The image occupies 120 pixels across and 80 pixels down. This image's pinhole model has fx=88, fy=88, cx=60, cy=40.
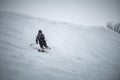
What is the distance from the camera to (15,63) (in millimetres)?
4629

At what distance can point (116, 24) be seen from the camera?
152 feet

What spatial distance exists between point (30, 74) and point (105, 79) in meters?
4.64

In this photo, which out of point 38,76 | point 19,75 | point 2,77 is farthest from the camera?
point 38,76

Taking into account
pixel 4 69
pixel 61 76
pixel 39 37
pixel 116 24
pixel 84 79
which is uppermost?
pixel 116 24

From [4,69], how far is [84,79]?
408 cm

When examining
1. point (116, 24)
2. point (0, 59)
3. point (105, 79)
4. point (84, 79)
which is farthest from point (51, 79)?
point (116, 24)

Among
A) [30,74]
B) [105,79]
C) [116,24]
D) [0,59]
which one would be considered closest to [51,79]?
[30,74]

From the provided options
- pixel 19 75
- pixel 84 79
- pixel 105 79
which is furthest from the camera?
pixel 105 79

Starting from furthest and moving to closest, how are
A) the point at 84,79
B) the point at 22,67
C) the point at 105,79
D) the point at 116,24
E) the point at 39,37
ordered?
the point at 116,24 < the point at 39,37 < the point at 105,79 < the point at 84,79 < the point at 22,67

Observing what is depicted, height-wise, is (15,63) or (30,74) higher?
(15,63)

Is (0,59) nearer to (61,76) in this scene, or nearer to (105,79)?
(61,76)

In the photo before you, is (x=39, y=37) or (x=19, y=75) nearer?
(x=19, y=75)

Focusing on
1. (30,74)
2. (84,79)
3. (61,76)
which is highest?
(30,74)

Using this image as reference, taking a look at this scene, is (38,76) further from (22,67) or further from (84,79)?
(84,79)
